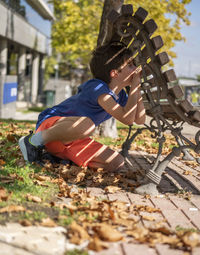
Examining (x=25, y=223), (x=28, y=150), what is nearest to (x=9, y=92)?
(x=28, y=150)

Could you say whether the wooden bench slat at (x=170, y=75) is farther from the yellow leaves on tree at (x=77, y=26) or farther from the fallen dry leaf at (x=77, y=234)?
the yellow leaves on tree at (x=77, y=26)

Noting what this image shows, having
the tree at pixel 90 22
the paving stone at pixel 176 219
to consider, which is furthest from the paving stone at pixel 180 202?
the tree at pixel 90 22

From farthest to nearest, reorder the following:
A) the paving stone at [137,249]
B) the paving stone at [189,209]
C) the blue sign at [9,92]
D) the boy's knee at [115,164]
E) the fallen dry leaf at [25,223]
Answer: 1. the blue sign at [9,92]
2. the boy's knee at [115,164]
3. the paving stone at [189,209]
4. the fallen dry leaf at [25,223]
5. the paving stone at [137,249]

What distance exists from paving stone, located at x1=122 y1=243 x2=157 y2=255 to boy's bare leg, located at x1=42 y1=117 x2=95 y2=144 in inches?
65.5

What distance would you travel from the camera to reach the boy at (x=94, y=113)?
3.68m

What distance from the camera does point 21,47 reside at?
82.6 ft

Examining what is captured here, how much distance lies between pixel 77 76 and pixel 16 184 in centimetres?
3534

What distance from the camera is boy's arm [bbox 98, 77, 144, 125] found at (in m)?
3.63

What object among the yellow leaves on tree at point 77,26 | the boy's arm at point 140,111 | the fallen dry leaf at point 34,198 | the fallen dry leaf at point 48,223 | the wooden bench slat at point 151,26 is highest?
the yellow leaves on tree at point 77,26

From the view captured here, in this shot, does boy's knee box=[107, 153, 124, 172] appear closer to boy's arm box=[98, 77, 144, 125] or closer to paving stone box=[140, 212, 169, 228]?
boy's arm box=[98, 77, 144, 125]

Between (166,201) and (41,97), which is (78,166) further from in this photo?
(41,97)

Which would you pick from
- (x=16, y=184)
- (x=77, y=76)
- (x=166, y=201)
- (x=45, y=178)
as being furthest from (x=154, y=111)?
(x=77, y=76)

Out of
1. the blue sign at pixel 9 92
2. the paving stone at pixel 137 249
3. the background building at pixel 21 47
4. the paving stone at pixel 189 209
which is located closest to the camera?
the paving stone at pixel 137 249

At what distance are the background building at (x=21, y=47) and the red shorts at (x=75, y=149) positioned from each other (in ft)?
27.0
